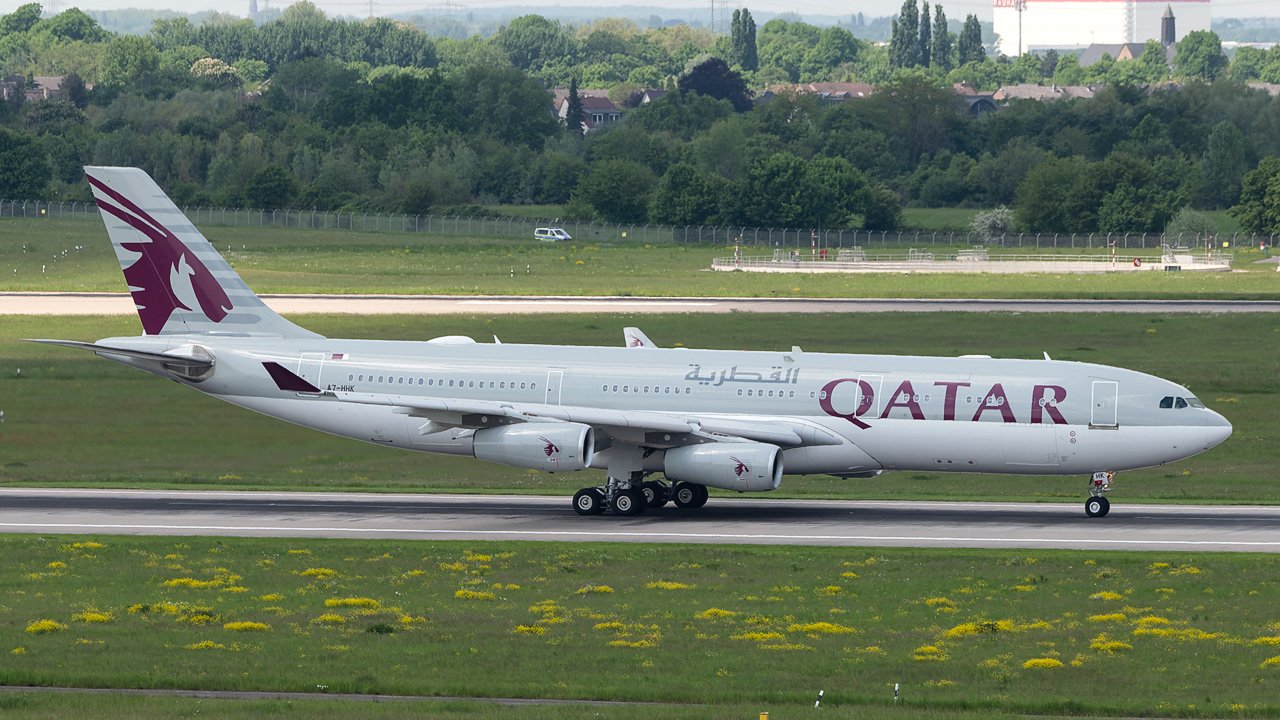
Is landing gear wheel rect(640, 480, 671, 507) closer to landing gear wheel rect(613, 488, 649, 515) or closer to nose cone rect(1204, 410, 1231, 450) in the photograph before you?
landing gear wheel rect(613, 488, 649, 515)

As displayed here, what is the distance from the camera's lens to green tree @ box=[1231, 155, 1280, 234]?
17850 cm

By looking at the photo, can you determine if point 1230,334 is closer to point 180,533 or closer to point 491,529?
point 491,529

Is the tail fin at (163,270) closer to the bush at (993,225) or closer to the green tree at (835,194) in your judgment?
the green tree at (835,194)

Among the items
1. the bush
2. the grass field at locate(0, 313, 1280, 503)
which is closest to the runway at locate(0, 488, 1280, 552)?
the grass field at locate(0, 313, 1280, 503)

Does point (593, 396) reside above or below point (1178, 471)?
above

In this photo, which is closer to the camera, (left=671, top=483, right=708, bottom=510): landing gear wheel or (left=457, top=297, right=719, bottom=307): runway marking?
(left=671, top=483, right=708, bottom=510): landing gear wheel

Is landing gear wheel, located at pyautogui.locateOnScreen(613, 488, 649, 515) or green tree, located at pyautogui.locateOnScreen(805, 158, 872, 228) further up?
green tree, located at pyautogui.locateOnScreen(805, 158, 872, 228)

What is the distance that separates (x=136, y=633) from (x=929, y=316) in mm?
75501

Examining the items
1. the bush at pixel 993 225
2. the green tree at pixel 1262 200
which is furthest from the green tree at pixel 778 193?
the green tree at pixel 1262 200

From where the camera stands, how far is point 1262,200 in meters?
181

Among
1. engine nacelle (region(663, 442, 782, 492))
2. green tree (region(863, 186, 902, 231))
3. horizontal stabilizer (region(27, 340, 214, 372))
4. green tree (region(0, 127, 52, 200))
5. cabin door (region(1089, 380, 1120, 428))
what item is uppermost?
green tree (region(0, 127, 52, 200))

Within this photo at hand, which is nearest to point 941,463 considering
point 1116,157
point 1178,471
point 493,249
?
point 1178,471

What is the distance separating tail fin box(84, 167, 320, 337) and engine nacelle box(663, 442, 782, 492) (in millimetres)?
15179

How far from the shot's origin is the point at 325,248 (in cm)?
16575
